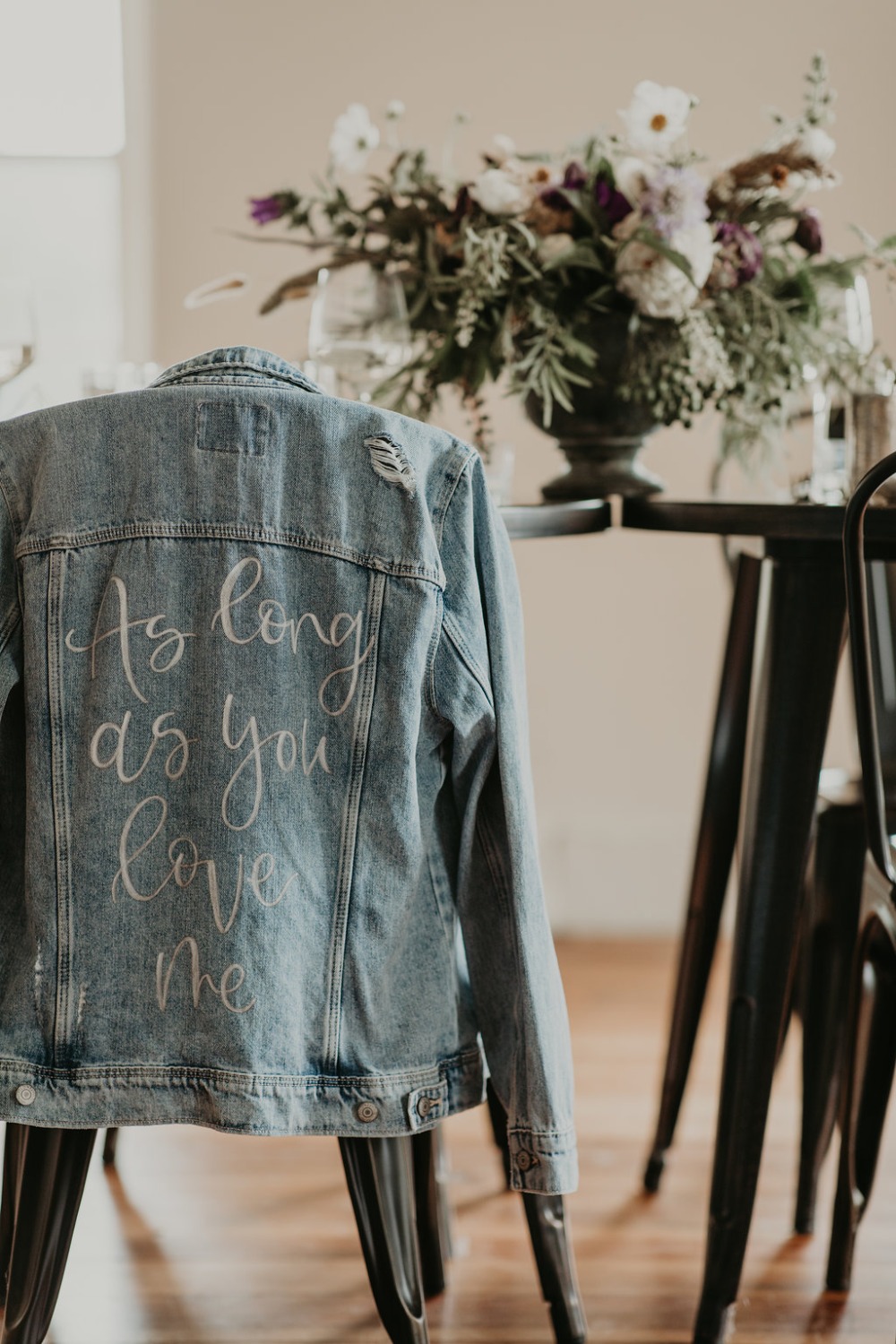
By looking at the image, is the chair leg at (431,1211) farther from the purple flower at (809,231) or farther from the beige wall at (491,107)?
the beige wall at (491,107)

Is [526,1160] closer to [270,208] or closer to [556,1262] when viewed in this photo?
[556,1262]

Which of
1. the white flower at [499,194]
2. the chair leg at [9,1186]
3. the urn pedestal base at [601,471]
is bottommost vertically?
the chair leg at [9,1186]

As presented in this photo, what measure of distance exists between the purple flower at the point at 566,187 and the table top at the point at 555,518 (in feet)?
1.15

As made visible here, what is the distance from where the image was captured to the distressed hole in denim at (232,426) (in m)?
0.94

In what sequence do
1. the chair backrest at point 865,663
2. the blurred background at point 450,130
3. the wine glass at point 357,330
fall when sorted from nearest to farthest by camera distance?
1. the chair backrest at point 865,663
2. the wine glass at point 357,330
3. the blurred background at point 450,130

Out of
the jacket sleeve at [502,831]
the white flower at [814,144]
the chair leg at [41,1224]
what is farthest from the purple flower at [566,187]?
the chair leg at [41,1224]

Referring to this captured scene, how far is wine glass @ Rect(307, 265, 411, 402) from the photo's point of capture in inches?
58.5

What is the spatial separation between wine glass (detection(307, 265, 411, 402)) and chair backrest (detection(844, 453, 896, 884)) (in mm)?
623

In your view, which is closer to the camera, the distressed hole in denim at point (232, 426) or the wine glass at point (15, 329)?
the distressed hole in denim at point (232, 426)

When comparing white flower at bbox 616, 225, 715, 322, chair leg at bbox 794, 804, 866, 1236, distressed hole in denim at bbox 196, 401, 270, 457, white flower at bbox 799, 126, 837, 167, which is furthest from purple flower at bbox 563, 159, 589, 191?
chair leg at bbox 794, 804, 866, 1236

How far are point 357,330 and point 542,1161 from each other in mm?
944

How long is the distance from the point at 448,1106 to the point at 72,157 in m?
2.09

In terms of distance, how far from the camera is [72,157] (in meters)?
2.46

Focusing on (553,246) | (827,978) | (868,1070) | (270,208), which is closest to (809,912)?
(827,978)
